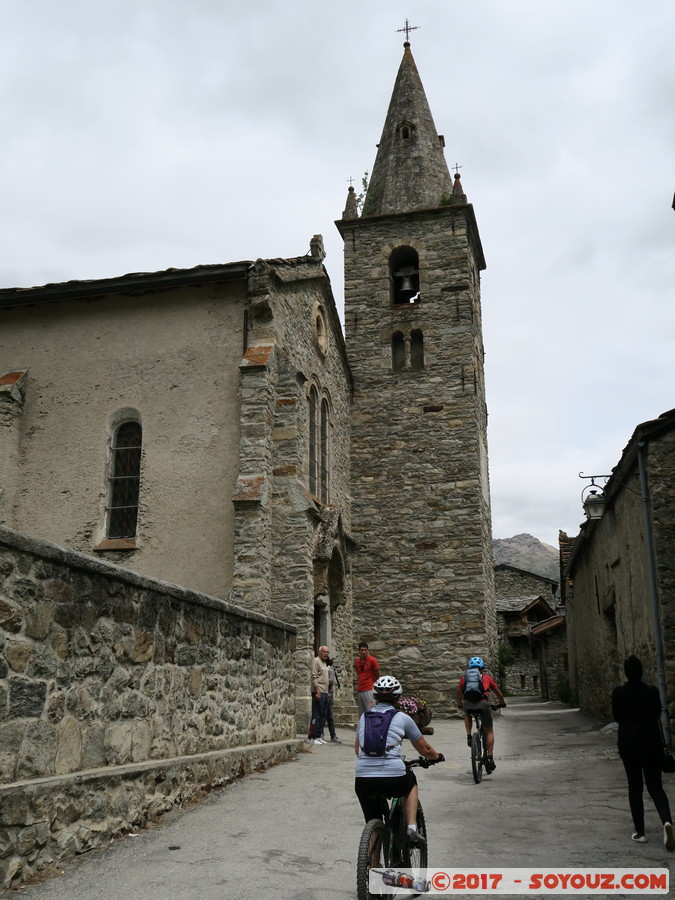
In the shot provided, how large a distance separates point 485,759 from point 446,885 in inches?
178

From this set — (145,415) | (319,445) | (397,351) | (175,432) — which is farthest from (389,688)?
(397,351)

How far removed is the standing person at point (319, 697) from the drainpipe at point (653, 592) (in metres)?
4.86

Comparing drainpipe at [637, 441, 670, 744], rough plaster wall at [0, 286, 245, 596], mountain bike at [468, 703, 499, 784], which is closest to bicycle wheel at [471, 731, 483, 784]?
mountain bike at [468, 703, 499, 784]

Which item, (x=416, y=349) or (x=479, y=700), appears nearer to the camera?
(x=479, y=700)

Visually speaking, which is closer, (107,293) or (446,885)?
(446,885)

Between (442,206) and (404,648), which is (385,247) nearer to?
(442,206)

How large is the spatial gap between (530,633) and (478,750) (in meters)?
27.8

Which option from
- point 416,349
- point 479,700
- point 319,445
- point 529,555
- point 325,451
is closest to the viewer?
point 479,700

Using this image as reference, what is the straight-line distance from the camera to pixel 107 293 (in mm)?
14328

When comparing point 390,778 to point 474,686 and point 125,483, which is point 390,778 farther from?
point 125,483

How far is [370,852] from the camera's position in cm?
424

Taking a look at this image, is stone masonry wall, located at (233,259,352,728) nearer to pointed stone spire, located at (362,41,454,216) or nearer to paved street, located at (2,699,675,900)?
paved street, located at (2,699,675,900)

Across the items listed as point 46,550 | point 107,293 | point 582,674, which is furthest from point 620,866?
point 582,674

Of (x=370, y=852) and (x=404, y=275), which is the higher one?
(x=404, y=275)
